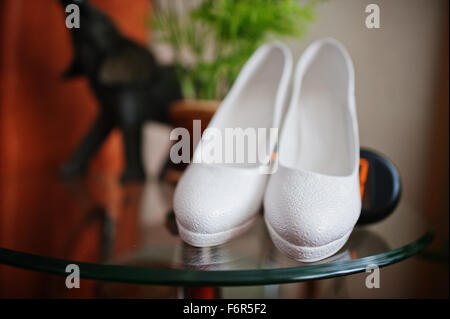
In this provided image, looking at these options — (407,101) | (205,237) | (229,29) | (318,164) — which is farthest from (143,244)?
(407,101)

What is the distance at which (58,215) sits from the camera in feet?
1.36

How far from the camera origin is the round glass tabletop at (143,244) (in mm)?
214

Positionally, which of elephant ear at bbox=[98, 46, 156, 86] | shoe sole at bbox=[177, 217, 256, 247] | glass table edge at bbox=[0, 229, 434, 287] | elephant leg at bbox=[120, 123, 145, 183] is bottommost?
glass table edge at bbox=[0, 229, 434, 287]

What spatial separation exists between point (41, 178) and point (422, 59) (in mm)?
707

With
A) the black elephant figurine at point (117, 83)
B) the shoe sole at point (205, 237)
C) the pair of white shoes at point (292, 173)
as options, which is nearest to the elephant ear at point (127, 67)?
the black elephant figurine at point (117, 83)

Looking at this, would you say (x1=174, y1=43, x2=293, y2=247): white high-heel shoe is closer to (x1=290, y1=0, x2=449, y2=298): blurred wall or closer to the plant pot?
the plant pot

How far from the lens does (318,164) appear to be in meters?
0.37

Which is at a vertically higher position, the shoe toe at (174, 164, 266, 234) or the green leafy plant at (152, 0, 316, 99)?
the green leafy plant at (152, 0, 316, 99)

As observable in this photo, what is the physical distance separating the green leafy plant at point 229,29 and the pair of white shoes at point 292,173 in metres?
0.11

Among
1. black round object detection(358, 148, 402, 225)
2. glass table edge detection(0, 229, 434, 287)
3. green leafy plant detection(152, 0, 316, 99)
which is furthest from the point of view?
green leafy plant detection(152, 0, 316, 99)

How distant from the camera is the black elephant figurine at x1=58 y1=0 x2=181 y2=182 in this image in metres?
0.55

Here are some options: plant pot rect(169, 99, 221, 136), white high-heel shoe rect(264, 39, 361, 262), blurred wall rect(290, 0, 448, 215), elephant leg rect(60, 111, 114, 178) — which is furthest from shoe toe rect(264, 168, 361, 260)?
elephant leg rect(60, 111, 114, 178)

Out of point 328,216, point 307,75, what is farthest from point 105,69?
point 328,216
